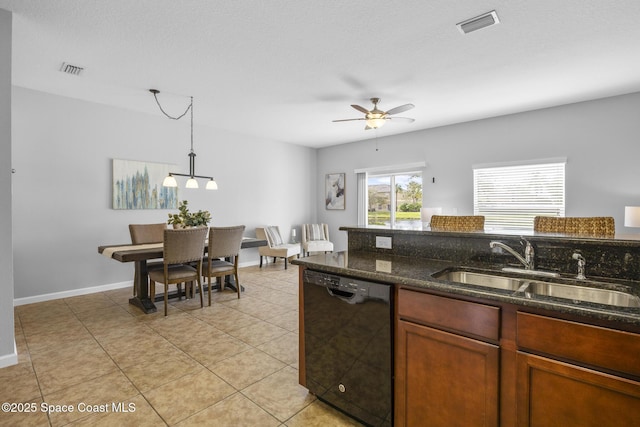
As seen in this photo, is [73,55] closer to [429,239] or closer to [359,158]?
[429,239]

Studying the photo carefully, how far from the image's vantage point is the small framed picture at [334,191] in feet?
24.0

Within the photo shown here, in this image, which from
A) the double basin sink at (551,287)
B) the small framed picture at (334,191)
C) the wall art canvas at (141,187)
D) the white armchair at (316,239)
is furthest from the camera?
the small framed picture at (334,191)

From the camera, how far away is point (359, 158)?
23.1 feet

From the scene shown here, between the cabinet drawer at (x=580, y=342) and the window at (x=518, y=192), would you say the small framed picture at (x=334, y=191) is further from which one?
the cabinet drawer at (x=580, y=342)

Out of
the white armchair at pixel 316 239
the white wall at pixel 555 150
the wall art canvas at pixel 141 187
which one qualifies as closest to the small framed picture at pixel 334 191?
the white armchair at pixel 316 239

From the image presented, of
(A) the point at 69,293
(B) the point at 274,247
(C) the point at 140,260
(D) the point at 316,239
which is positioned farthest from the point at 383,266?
(D) the point at 316,239

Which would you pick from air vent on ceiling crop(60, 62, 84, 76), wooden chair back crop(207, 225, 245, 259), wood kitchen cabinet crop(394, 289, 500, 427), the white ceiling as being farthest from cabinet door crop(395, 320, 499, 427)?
air vent on ceiling crop(60, 62, 84, 76)

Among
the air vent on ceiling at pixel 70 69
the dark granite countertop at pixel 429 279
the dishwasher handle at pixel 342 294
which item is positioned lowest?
the dishwasher handle at pixel 342 294

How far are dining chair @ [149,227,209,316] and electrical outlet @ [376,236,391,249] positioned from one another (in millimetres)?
2221

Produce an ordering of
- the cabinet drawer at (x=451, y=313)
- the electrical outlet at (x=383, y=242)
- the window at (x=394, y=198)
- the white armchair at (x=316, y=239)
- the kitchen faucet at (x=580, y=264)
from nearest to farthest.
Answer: the cabinet drawer at (x=451, y=313) < the kitchen faucet at (x=580, y=264) < the electrical outlet at (x=383, y=242) < the window at (x=394, y=198) < the white armchair at (x=316, y=239)

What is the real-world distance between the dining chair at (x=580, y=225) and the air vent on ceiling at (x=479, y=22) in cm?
158

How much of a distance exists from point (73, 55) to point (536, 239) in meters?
4.14

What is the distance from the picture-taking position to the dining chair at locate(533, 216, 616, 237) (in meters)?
2.04

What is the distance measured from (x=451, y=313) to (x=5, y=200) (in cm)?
314
